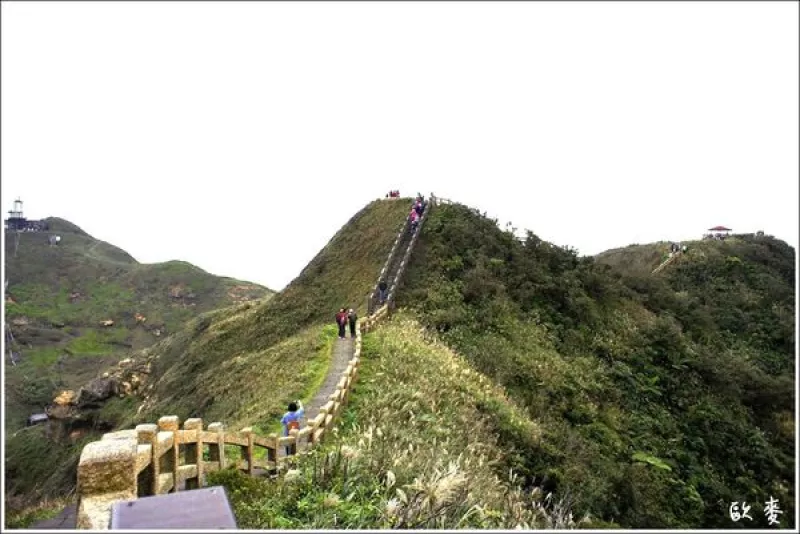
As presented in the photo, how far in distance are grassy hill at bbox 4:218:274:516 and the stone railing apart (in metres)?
62.7

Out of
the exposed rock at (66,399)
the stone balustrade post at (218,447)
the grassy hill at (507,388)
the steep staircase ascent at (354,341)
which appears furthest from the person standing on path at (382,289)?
the exposed rock at (66,399)

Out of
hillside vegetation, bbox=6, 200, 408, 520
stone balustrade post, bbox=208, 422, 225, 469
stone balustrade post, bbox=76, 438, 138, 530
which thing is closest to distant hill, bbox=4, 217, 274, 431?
hillside vegetation, bbox=6, 200, 408, 520

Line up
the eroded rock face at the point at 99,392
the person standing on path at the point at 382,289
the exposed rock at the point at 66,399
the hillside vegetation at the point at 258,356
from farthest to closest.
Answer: the exposed rock at the point at 66,399, the eroded rock face at the point at 99,392, the person standing on path at the point at 382,289, the hillside vegetation at the point at 258,356

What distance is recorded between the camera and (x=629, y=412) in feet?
65.8

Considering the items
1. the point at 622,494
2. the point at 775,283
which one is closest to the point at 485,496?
the point at 622,494

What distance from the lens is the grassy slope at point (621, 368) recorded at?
15.7 m

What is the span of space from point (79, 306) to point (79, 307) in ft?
1.28

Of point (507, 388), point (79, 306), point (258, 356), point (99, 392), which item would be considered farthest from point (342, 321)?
point (79, 306)

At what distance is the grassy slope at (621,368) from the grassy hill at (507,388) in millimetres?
85

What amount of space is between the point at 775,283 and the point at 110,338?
3462 inches

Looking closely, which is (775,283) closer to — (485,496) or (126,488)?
(485,496)

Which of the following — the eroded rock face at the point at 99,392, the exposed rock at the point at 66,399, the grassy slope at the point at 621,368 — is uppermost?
the grassy slope at the point at 621,368

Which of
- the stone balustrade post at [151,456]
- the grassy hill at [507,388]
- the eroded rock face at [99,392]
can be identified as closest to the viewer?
the stone balustrade post at [151,456]

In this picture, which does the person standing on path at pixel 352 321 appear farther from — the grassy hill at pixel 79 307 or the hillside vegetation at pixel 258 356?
the grassy hill at pixel 79 307
